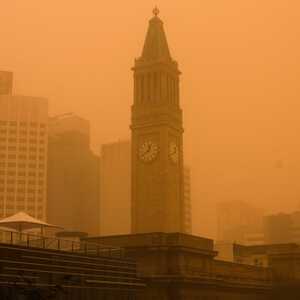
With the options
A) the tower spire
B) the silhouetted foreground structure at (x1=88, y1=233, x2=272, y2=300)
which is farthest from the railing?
the tower spire

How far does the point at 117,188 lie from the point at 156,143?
10695 cm

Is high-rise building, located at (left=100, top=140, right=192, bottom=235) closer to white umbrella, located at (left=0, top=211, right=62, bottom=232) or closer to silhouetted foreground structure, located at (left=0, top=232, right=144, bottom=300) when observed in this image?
white umbrella, located at (left=0, top=211, right=62, bottom=232)

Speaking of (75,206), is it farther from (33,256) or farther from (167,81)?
(33,256)

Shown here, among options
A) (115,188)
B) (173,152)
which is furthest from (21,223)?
(115,188)

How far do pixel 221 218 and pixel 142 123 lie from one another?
122867 millimetres

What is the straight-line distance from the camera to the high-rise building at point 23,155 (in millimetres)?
165000

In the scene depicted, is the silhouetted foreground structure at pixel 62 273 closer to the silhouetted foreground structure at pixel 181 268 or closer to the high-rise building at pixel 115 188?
the silhouetted foreground structure at pixel 181 268

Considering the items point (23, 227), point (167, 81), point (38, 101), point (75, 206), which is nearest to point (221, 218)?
point (75, 206)

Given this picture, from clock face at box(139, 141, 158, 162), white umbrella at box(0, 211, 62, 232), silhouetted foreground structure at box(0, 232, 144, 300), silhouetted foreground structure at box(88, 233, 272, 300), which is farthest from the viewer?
clock face at box(139, 141, 158, 162)

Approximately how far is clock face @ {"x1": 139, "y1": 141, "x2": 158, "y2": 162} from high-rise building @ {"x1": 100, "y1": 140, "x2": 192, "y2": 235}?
96.4 meters

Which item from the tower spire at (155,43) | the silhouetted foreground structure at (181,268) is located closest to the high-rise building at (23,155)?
the tower spire at (155,43)

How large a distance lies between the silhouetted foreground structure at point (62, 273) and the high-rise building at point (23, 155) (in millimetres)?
116254

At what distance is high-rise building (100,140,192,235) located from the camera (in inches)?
7049

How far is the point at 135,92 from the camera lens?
273 feet
